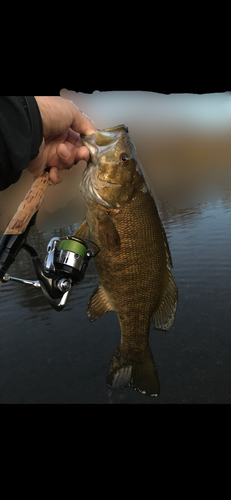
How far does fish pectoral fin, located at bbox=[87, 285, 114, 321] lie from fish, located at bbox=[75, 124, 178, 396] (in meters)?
0.08

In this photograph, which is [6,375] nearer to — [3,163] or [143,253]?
[143,253]

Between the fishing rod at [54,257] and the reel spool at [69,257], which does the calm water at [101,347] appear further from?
the reel spool at [69,257]

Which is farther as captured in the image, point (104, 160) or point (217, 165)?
point (217, 165)

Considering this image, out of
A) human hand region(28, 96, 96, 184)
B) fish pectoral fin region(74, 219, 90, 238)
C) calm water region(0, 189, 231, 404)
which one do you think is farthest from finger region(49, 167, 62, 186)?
calm water region(0, 189, 231, 404)

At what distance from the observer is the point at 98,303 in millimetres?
2098

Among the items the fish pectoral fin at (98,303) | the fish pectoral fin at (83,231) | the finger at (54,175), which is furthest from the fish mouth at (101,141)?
the fish pectoral fin at (98,303)

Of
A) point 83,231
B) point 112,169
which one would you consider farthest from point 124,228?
point 112,169

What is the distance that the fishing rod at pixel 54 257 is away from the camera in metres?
1.78

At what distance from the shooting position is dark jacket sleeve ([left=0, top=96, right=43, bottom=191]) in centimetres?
136

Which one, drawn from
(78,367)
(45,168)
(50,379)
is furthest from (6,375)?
(45,168)

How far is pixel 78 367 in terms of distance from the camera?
3.98 meters

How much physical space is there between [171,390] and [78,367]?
4.48 ft

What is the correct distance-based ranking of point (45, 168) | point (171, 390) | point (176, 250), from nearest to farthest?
point (45, 168), point (171, 390), point (176, 250)

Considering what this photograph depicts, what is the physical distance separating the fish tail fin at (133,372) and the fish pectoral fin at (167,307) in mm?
266
